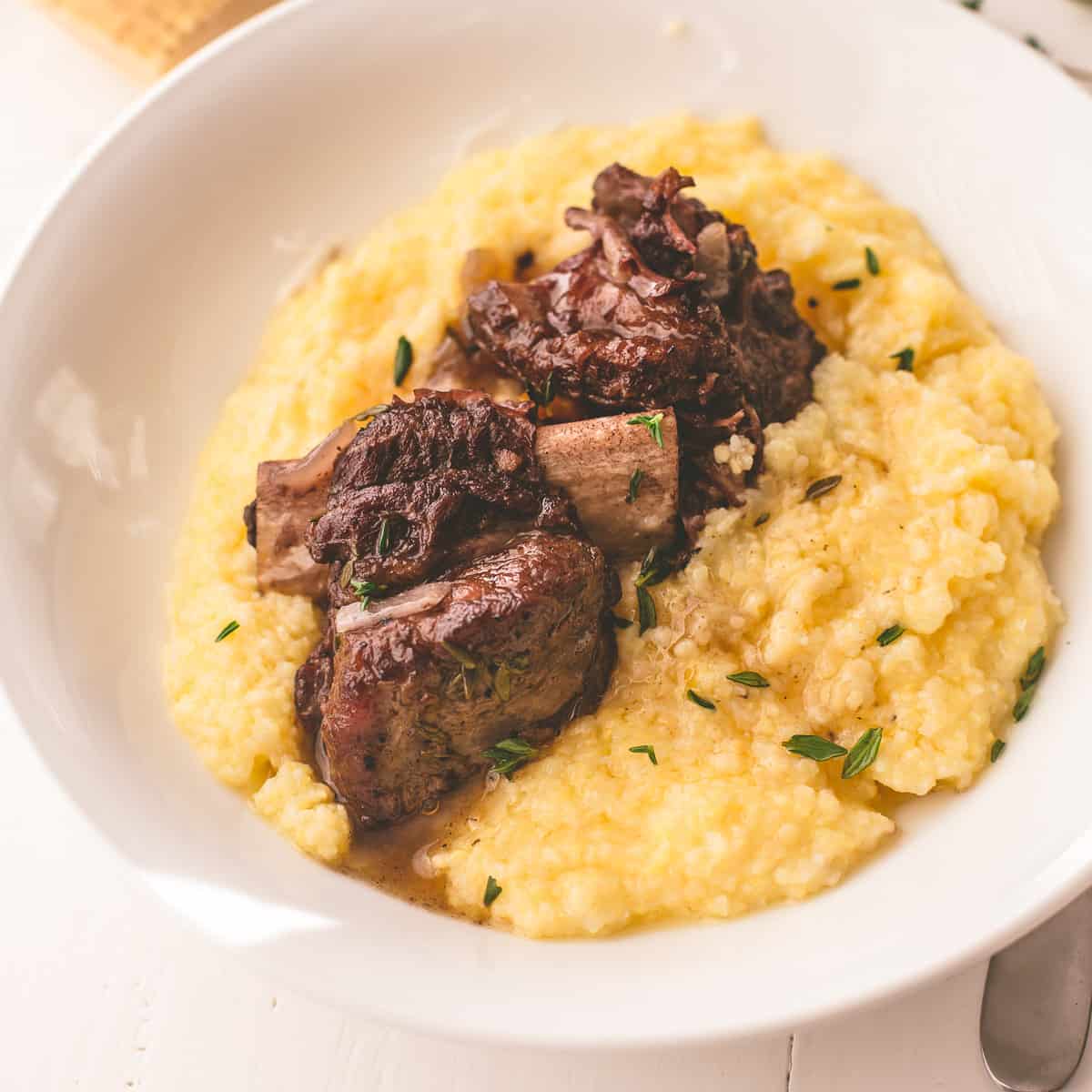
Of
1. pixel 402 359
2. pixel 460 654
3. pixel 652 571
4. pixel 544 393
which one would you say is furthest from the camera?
pixel 402 359

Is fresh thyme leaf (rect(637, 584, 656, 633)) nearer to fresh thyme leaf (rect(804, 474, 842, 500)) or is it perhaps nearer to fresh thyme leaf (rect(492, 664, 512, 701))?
fresh thyme leaf (rect(492, 664, 512, 701))

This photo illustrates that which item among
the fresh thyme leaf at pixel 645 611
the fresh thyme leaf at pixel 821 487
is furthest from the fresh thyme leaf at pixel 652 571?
the fresh thyme leaf at pixel 821 487

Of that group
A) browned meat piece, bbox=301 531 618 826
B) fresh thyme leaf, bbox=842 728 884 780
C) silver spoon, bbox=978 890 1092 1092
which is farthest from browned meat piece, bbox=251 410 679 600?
silver spoon, bbox=978 890 1092 1092

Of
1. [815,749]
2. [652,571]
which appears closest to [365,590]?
[652,571]

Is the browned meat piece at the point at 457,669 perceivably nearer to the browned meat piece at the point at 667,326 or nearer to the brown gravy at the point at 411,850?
the brown gravy at the point at 411,850

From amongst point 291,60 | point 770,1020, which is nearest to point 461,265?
point 291,60

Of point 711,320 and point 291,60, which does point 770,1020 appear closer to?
point 711,320

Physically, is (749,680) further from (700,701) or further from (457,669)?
(457,669)
